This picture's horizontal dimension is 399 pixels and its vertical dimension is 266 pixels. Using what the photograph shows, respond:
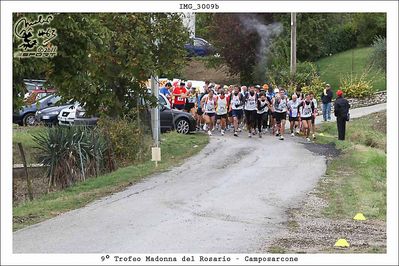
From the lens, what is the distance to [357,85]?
19859 millimetres

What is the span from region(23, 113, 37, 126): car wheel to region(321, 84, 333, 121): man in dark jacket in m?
9.16

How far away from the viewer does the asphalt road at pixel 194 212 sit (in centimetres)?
957

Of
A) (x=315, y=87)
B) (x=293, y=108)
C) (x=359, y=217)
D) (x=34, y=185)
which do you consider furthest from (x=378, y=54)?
(x=34, y=185)

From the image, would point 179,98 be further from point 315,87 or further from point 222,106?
point 315,87

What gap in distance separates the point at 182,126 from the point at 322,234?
1131 centimetres

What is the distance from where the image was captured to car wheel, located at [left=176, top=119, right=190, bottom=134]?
21469 millimetres

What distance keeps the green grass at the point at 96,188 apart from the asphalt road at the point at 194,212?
35cm

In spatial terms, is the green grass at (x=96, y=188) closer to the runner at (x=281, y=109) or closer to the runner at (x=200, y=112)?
the runner at (x=200, y=112)

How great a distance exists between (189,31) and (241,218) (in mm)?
5203

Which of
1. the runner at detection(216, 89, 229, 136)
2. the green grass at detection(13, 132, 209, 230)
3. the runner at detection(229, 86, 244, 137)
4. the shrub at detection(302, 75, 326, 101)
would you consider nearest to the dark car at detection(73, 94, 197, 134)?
the runner at detection(216, 89, 229, 136)

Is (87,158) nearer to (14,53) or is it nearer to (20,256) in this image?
(14,53)

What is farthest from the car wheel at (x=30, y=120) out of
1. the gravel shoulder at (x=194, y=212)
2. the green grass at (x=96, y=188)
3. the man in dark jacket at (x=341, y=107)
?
the man in dark jacket at (x=341, y=107)

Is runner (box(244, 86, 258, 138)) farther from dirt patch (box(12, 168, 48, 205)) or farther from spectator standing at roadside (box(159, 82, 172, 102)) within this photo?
dirt patch (box(12, 168, 48, 205))

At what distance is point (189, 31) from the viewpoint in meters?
15.6
